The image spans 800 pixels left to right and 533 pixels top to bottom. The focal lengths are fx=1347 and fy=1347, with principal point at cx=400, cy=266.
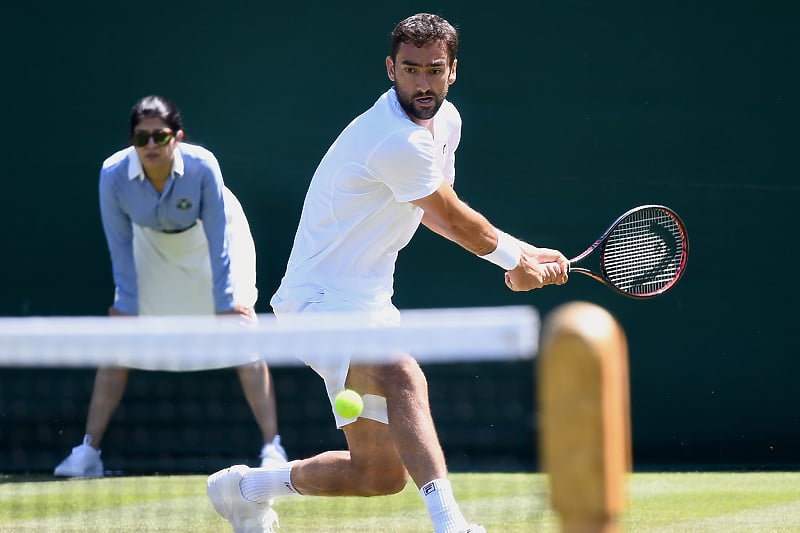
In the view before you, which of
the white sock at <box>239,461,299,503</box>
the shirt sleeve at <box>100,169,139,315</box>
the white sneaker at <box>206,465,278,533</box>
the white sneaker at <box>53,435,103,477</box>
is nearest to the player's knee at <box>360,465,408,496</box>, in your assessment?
the white sock at <box>239,461,299,503</box>

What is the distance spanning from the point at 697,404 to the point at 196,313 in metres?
2.40

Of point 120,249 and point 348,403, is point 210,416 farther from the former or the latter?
point 348,403

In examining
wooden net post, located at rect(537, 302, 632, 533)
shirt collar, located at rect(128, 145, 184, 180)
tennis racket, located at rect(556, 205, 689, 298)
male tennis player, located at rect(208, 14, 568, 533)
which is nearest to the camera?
wooden net post, located at rect(537, 302, 632, 533)

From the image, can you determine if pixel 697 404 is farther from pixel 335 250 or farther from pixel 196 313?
pixel 335 250

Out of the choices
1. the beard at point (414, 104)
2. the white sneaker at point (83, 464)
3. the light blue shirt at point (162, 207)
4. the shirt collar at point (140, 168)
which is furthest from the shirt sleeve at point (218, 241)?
the beard at point (414, 104)

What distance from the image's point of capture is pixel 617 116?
246 inches

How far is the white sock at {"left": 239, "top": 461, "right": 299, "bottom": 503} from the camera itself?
4051mm

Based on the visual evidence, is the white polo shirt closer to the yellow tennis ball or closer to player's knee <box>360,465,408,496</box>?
the yellow tennis ball

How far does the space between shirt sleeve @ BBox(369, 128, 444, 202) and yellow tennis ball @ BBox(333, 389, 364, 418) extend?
0.55 m

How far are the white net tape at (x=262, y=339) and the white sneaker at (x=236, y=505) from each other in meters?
1.41

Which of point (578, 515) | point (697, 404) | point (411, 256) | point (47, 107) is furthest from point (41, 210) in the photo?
point (578, 515)

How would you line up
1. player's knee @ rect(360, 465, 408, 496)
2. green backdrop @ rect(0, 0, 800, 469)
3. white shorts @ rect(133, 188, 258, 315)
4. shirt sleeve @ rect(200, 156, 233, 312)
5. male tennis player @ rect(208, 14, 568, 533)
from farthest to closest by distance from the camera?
1. green backdrop @ rect(0, 0, 800, 469)
2. white shorts @ rect(133, 188, 258, 315)
3. shirt sleeve @ rect(200, 156, 233, 312)
4. player's knee @ rect(360, 465, 408, 496)
5. male tennis player @ rect(208, 14, 568, 533)

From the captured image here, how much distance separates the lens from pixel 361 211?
3.84 metres

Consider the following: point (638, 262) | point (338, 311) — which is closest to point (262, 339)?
point (338, 311)
